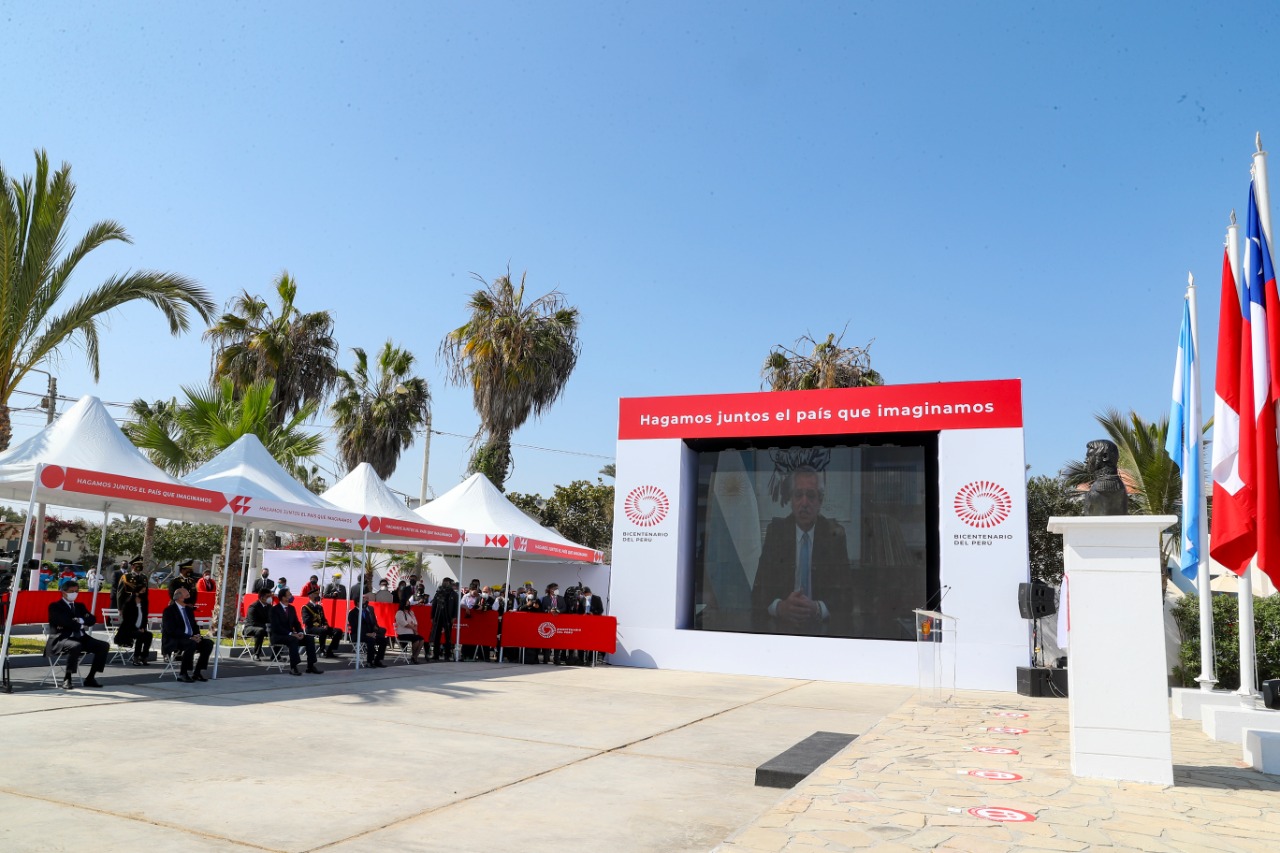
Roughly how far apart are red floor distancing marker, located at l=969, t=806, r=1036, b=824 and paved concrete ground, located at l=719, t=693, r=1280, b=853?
24mm

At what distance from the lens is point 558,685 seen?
13.8 m

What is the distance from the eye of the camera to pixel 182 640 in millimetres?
11711

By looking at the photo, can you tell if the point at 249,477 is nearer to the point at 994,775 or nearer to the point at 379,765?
the point at 379,765

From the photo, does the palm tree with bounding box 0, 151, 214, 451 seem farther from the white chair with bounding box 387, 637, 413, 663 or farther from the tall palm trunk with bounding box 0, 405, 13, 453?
the white chair with bounding box 387, 637, 413, 663

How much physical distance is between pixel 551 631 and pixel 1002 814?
1334 centimetres

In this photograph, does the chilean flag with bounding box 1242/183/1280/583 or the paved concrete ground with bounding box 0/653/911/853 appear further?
the chilean flag with bounding box 1242/183/1280/583

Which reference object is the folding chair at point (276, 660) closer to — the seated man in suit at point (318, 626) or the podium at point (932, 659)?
the seated man in suit at point (318, 626)

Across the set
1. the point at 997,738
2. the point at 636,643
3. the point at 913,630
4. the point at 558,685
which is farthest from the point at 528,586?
the point at 997,738

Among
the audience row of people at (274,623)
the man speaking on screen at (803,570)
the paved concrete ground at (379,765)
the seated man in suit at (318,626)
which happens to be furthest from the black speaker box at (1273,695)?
the seated man in suit at (318,626)

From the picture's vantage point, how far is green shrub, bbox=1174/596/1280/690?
1359cm

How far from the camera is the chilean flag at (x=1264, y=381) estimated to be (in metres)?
6.97

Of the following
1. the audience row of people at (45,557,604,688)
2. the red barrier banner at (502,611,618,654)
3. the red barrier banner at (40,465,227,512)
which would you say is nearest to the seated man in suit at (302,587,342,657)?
the audience row of people at (45,557,604,688)

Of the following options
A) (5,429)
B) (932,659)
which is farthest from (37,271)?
(932,659)

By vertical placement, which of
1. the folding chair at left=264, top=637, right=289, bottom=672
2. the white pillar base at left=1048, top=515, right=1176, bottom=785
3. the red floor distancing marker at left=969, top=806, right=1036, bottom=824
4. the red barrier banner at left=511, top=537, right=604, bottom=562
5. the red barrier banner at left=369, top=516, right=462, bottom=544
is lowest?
the folding chair at left=264, top=637, right=289, bottom=672
